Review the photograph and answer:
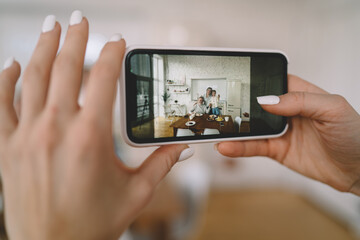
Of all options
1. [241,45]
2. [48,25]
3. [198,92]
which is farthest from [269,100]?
[241,45]

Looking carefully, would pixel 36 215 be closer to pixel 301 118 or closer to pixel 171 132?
pixel 171 132

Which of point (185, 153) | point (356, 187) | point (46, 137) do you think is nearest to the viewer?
point (46, 137)

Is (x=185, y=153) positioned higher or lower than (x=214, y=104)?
lower

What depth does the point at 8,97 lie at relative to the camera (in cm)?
43

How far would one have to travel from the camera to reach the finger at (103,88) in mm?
354

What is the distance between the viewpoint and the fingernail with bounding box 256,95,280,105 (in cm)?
59

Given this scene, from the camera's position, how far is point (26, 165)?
1.14 ft

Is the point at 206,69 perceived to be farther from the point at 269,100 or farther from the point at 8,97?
the point at 8,97

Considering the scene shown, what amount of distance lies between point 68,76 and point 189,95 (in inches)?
12.5

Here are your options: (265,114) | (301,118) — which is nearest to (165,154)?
(265,114)

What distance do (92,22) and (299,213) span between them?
2.38 metres

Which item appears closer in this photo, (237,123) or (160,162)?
(160,162)

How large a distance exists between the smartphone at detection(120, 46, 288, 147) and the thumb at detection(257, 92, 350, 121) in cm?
6

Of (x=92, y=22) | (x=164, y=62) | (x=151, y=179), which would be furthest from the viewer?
(x=92, y=22)
